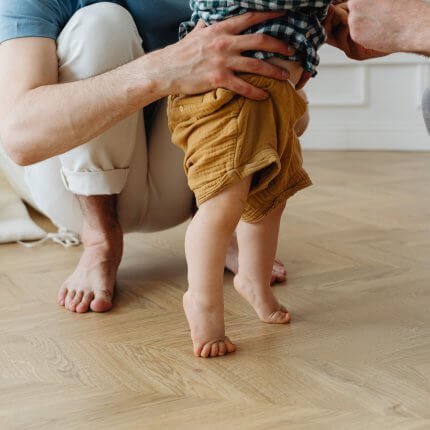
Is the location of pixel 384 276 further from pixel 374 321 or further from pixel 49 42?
pixel 49 42

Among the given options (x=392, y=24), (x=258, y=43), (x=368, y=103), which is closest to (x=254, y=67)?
(x=258, y=43)

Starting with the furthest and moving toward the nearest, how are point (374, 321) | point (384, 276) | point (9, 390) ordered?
point (384, 276) → point (374, 321) → point (9, 390)

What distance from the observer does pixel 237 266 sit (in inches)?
64.7

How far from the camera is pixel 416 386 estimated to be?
103 cm

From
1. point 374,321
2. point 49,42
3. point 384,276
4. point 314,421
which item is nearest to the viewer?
point 314,421

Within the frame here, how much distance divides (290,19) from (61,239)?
1028mm

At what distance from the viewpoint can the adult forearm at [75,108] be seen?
1.23m

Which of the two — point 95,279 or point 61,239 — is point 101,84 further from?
point 61,239

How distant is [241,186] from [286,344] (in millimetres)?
250

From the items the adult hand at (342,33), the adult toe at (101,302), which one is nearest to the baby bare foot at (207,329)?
the adult toe at (101,302)

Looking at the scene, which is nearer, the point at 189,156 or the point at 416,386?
the point at 416,386

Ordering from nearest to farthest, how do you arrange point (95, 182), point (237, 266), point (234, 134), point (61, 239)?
point (234, 134)
point (95, 182)
point (237, 266)
point (61, 239)

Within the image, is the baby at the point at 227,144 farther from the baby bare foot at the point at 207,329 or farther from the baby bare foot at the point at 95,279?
the baby bare foot at the point at 95,279

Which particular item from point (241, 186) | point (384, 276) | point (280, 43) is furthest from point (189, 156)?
point (384, 276)
